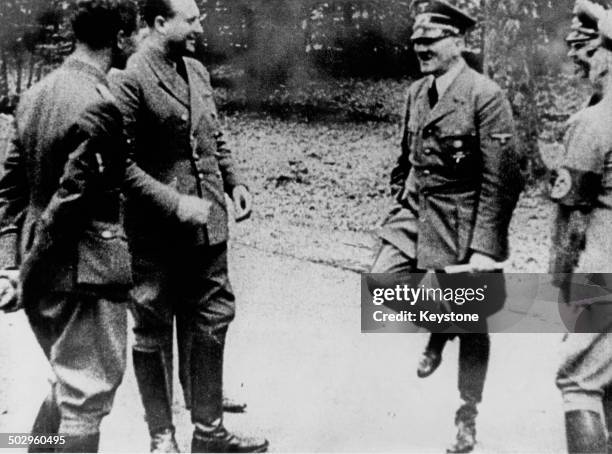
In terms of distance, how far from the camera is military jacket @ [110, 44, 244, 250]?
10.4ft

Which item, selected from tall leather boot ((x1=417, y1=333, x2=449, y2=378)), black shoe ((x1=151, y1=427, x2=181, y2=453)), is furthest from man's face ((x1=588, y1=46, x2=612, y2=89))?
black shoe ((x1=151, y1=427, x2=181, y2=453))

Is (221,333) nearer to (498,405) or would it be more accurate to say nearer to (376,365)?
(376,365)

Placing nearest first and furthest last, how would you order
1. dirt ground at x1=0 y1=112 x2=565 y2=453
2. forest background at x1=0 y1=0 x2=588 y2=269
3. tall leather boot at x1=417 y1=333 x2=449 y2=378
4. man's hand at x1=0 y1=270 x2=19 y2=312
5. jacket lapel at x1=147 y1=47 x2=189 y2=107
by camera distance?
man's hand at x1=0 y1=270 x2=19 y2=312 < jacket lapel at x1=147 y1=47 x2=189 y2=107 < dirt ground at x1=0 y1=112 x2=565 y2=453 < tall leather boot at x1=417 y1=333 x2=449 y2=378 < forest background at x1=0 y1=0 x2=588 y2=269

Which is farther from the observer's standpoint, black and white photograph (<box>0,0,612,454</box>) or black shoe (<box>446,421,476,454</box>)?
black shoe (<box>446,421,476,454</box>)

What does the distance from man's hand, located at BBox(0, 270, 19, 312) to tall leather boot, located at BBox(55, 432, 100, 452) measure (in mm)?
481

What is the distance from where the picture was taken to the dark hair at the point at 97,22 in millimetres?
2840

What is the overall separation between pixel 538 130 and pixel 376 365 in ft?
4.24

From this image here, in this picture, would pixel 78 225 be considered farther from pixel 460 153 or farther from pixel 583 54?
pixel 583 54

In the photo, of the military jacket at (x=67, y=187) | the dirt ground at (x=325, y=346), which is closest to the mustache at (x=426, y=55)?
the dirt ground at (x=325, y=346)

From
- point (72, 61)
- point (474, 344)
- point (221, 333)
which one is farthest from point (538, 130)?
point (72, 61)

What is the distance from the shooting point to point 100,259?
2.85 m

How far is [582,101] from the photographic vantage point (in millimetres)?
3830

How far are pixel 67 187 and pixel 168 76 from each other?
2.17ft

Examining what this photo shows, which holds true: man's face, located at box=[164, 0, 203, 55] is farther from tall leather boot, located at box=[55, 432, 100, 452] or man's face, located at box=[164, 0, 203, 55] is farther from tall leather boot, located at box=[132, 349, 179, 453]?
tall leather boot, located at box=[55, 432, 100, 452]
